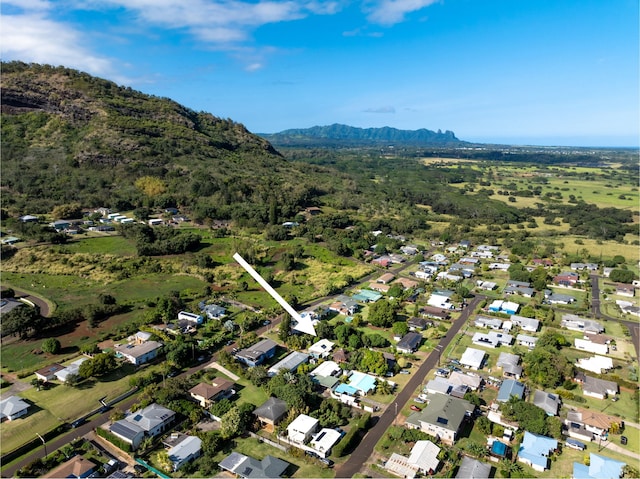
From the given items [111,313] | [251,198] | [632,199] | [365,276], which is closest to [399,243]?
[365,276]

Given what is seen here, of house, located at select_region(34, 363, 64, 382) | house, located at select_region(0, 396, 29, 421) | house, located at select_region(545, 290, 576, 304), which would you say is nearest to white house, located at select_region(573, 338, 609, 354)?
house, located at select_region(545, 290, 576, 304)

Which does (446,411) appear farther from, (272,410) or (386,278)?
(386,278)

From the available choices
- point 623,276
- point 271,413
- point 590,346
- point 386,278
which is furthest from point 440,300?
point 623,276

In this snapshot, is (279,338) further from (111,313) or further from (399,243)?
(399,243)

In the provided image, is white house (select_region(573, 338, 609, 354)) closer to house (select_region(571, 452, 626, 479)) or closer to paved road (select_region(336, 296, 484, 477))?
paved road (select_region(336, 296, 484, 477))

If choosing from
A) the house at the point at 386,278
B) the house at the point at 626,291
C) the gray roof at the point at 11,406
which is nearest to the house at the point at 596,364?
the house at the point at 626,291

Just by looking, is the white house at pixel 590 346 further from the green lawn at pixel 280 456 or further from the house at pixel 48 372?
the house at pixel 48 372
